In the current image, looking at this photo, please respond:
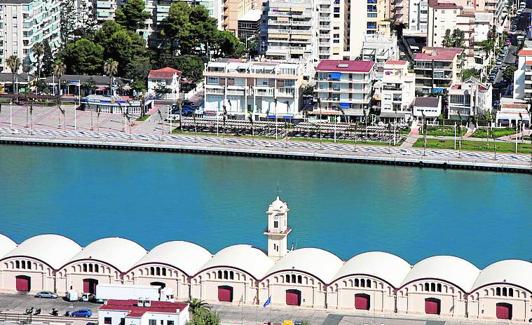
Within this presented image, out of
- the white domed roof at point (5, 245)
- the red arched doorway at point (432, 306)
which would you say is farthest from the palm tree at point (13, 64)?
the red arched doorway at point (432, 306)

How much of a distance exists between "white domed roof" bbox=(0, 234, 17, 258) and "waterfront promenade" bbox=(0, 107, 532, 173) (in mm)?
22743

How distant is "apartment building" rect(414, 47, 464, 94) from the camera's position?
8519cm

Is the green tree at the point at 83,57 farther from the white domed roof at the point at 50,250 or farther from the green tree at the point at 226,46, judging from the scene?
the white domed roof at the point at 50,250

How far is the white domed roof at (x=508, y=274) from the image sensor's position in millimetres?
50281

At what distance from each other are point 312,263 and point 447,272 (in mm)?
3695

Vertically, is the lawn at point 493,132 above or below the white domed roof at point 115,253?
above

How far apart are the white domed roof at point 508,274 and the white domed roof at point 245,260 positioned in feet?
19.3

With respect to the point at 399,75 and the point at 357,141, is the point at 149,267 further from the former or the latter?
the point at 399,75

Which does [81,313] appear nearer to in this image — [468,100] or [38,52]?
[468,100]

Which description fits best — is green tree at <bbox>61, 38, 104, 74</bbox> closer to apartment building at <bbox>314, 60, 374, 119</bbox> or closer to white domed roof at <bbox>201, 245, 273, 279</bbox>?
apartment building at <bbox>314, 60, 374, 119</bbox>

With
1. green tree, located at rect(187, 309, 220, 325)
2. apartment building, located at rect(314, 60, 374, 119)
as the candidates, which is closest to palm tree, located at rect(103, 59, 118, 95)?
apartment building, located at rect(314, 60, 374, 119)

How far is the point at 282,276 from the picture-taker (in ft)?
169

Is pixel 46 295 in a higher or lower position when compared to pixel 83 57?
lower

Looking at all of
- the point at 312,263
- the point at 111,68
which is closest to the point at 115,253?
the point at 312,263
